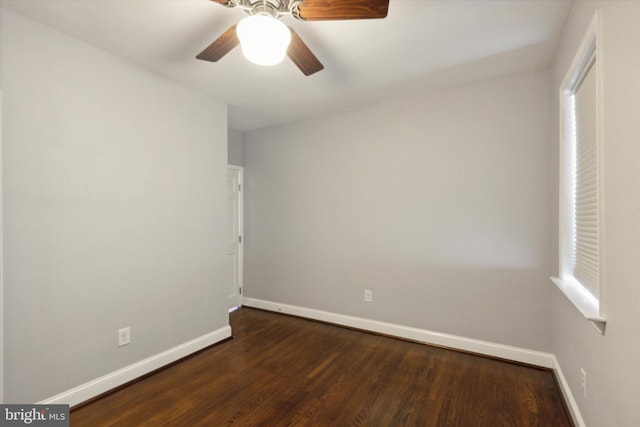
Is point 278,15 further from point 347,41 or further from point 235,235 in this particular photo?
point 235,235

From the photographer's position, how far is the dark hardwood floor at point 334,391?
1876 millimetres

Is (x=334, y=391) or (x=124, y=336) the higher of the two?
(x=124, y=336)

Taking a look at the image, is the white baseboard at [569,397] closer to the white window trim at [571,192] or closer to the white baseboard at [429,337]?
the white baseboard at [429,337]

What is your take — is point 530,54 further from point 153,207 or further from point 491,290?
point 153,207

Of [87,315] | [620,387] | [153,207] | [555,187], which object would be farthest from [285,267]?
[620,387]

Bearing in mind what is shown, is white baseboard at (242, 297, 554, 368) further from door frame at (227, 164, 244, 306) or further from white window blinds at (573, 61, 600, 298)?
white window blinds at (573, 61, 600, 298)

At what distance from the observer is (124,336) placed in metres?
2.30

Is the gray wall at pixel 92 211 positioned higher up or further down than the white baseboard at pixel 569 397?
higher up

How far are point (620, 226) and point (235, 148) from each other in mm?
3989

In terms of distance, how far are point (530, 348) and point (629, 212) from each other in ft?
6.45

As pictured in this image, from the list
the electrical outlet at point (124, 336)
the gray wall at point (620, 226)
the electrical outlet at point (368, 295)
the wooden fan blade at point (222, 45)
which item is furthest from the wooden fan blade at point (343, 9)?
the electrical outlet at point (368, 295)

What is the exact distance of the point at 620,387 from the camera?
1.16 metres

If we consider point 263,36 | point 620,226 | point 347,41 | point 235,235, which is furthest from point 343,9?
point 235,235

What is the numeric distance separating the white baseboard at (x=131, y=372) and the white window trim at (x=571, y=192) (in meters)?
2.96
